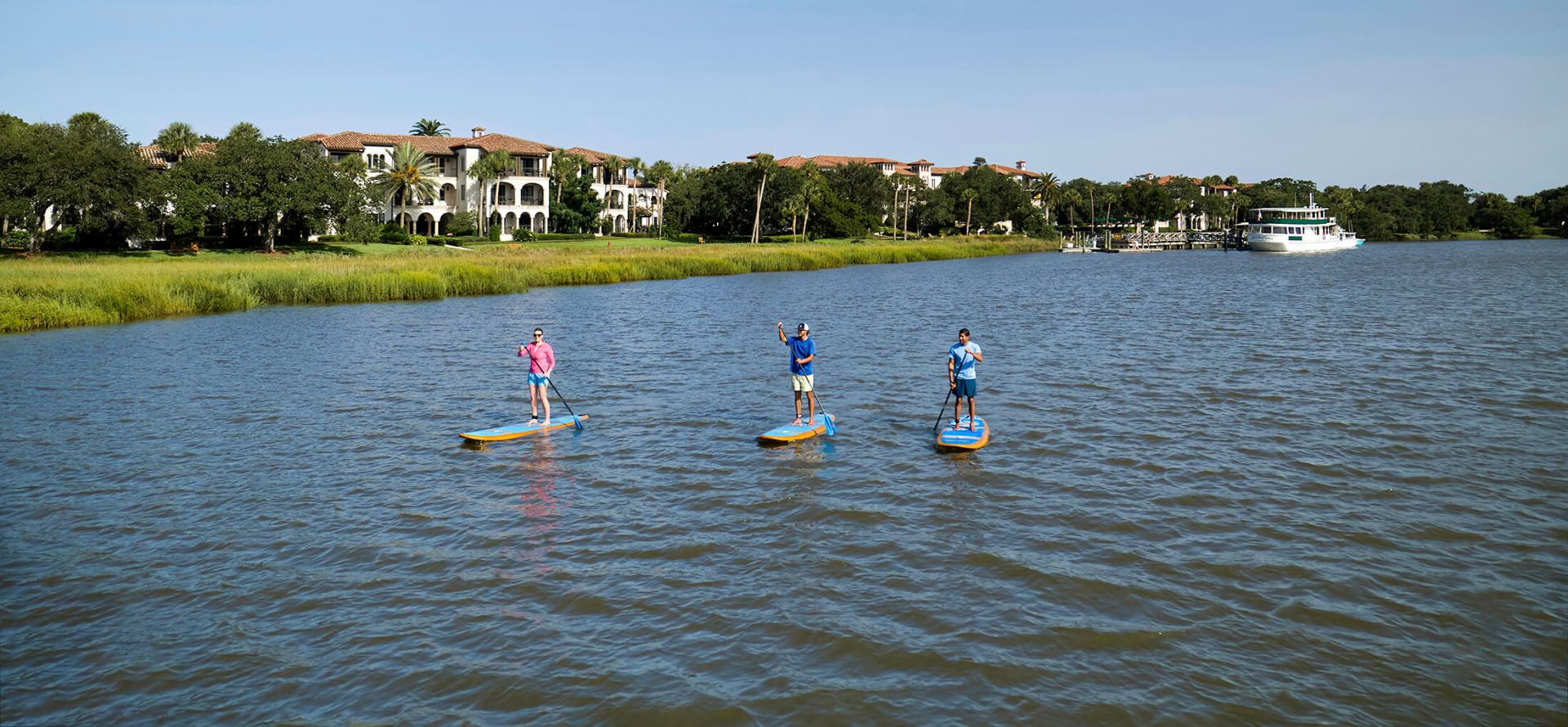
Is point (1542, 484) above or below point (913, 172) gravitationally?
below

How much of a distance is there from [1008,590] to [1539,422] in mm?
15503

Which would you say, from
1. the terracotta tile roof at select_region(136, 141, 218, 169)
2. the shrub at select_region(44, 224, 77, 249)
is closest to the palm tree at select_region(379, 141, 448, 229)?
the terracotta tile roof at select_region(136, 141, 218, 169)

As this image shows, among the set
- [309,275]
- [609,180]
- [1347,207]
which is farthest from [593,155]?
[1347,207]

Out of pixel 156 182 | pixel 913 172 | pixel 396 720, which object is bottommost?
pixel 396 720

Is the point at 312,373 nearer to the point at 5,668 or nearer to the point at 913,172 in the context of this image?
the point at 5,668

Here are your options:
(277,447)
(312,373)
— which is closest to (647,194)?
(312,373)

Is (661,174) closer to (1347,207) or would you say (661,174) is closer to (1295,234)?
(1295,234)

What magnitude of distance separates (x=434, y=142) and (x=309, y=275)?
58.3 metres

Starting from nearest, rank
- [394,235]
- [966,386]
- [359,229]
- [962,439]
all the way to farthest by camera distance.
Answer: [962,439], [966,386], [359,229], [394,235]

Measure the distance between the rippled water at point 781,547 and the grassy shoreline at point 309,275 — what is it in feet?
38.8

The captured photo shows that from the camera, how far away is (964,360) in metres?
18.5

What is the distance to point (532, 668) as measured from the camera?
961cm

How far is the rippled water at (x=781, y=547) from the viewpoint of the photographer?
9.25 m

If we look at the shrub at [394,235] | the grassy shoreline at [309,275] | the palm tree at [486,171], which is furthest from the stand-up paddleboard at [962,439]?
the palm tree at [486,171]
